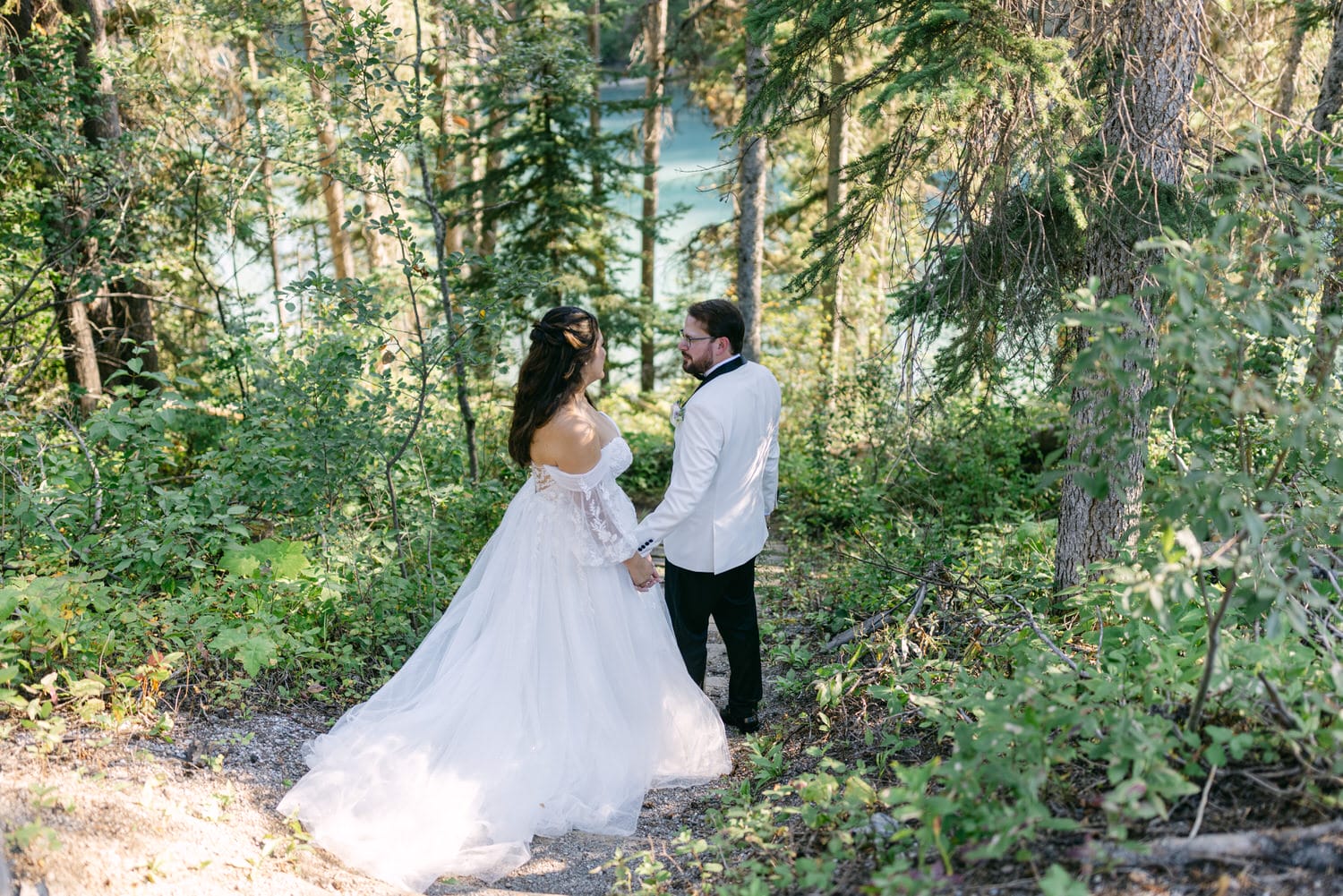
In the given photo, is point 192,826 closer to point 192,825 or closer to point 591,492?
point 192,825

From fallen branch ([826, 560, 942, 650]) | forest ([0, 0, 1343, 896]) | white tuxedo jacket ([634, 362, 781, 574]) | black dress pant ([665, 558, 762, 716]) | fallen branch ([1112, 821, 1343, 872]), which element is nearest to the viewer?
fallen branch ([1112, 821, 1343, 872])

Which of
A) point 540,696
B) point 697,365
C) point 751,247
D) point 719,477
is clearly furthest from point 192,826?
point 751,247

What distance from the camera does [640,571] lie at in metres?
4.30

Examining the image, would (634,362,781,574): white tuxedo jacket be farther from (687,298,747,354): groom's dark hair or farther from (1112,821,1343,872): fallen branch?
(1112,821,1343,872): fallen branch

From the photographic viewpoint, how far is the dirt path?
272 cm

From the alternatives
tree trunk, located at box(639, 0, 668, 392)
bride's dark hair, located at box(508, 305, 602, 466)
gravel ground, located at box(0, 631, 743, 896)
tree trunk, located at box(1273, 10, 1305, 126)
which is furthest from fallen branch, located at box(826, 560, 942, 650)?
tree trunk, located at box(639, 0, 668, 392)

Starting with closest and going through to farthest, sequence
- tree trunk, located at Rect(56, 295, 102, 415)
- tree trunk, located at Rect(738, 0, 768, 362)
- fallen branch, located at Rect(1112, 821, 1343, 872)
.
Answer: fallen branch, located at Rect(1112, 821, 1343, 872) < tree trunk, located at Rect(56, 295, 102, 415) < tree trunk, located at Rect(738, 0, 768, 362)

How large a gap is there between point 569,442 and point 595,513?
0.39 meters

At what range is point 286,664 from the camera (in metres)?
4.58

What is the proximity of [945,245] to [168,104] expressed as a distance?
8.14m

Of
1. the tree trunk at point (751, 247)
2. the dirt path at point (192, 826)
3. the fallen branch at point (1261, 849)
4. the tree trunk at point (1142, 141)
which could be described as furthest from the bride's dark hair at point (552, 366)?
the tree trunk at point (751, 247)

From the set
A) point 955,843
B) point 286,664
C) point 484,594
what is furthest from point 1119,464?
point 286,664

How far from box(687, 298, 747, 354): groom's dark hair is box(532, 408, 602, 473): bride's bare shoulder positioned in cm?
73

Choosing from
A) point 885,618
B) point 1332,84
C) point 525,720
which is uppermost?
point 1332,84
